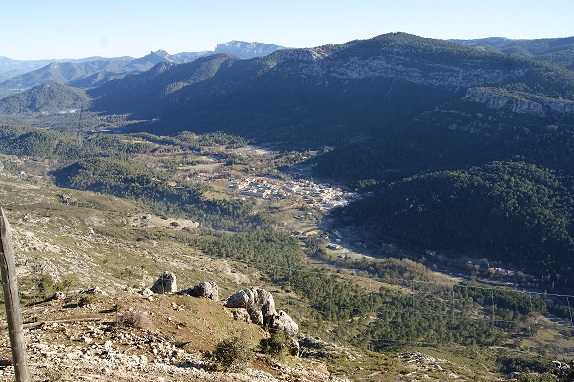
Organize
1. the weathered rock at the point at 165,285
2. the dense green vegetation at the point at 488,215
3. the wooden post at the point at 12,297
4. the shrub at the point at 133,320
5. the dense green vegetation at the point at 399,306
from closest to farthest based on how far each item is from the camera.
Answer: the wooden post at the point at 12,297 → the shrub at the point at 133,320 → the weathered rock at the point at 165,285 → the dense green vegetation at the point at 399,306 → the dense green vegetation at the point at 488,215

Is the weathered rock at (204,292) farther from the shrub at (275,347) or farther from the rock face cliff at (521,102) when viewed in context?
the rock face cliff at (521,102)

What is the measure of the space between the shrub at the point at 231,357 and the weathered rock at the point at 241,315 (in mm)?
6617

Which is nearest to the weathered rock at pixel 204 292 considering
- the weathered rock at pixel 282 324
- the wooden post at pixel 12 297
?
the weathered rock at pixel 282 324

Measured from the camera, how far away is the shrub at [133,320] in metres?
17.1

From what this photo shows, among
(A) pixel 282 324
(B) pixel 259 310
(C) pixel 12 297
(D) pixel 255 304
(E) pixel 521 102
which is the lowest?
(A) pixel 282 324

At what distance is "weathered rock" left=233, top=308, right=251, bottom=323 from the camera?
74.4 ft

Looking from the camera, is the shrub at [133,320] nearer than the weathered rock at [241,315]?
Yes

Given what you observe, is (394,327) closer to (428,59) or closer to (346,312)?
(346,312)

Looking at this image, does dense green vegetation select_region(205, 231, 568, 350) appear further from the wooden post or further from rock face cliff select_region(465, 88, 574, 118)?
rock face cliff select_region(465, 88, 574, 118)

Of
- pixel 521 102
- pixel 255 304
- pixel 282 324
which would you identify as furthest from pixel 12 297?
pixel 521 102

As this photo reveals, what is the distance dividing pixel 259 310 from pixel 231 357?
913cm

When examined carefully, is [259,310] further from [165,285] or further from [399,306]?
[399,306]

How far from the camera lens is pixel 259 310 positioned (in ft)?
81.1

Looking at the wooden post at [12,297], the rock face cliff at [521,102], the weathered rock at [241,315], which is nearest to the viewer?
the wooden post at [12,297]
